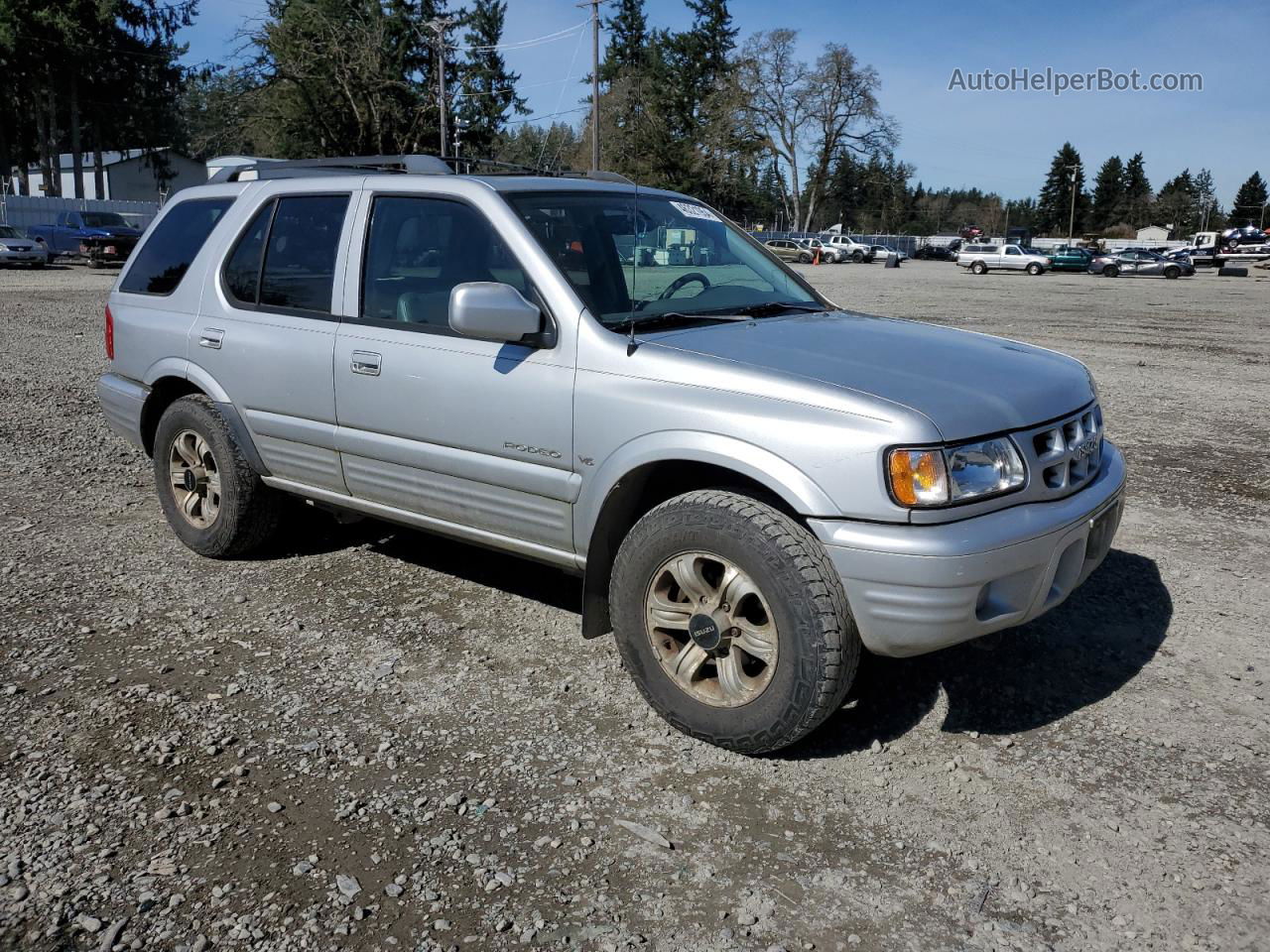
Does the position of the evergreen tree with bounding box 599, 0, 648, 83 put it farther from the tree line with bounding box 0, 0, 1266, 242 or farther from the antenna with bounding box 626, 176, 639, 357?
the antenna with bounding box 626, 176, 639, 357

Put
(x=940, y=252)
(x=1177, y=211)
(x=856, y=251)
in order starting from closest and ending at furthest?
1. (x=856, y=251)
2. (x=940, y=252)
3. (x=1177, y=211)

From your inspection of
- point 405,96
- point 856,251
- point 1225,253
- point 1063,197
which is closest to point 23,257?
point 405,96

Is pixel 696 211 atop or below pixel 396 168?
below

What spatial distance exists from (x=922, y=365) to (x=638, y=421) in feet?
3.11

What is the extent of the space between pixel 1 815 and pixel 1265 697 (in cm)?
418

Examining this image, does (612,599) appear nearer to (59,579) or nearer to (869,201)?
(59,579)

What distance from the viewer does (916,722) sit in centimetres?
371

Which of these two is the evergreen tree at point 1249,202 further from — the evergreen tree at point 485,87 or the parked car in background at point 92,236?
the parked car in background at point 92,236

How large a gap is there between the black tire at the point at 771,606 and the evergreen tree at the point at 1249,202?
518 feet

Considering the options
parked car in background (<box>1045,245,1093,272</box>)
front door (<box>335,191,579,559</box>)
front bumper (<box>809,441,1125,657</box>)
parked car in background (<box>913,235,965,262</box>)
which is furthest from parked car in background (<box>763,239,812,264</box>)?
front bumper (<box>809,441,1125,657</box>)

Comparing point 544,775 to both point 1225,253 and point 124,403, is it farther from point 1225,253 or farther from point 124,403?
point 1225,253

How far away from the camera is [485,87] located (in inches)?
2426

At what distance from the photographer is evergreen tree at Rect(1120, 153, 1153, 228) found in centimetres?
13250

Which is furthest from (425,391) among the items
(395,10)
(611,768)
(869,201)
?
(869,201)
